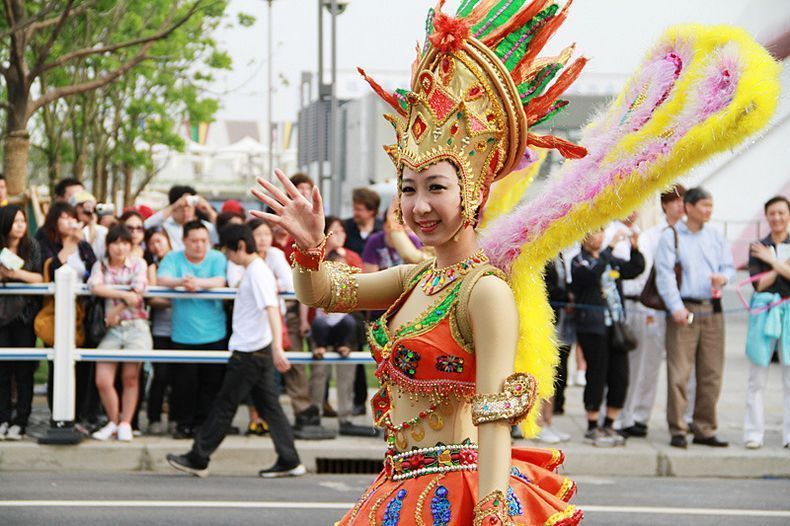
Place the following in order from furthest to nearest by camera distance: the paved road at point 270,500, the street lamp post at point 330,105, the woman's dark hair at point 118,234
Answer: the street lamp post at point 330,105 → the woman's dark hair at point 118,234 → the paved road at point 270,500

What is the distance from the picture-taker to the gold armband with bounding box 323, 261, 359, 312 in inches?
154

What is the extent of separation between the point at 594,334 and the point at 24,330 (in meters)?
4.30

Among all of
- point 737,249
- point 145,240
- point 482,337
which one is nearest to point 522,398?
point 482,337

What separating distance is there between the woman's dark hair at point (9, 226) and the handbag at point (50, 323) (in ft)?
1.26

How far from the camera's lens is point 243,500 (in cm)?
800

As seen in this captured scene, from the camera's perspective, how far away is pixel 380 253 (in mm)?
10172

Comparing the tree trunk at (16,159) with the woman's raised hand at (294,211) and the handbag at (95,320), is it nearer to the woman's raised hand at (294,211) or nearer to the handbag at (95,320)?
the handbag at (95,320)

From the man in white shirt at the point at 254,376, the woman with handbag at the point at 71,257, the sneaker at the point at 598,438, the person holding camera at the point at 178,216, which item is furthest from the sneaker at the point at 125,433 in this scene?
the sneaker at the point at 598,438

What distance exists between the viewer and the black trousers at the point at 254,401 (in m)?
8.60

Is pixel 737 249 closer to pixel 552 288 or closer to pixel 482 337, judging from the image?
pixel 552 288

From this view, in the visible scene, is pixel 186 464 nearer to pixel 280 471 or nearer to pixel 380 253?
pixel 280 471

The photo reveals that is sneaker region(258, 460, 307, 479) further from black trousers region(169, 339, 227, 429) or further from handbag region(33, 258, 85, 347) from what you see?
handbag region(33, 258, 85, 347)

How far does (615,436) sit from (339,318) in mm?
2280

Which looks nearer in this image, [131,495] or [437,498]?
[437,498]
